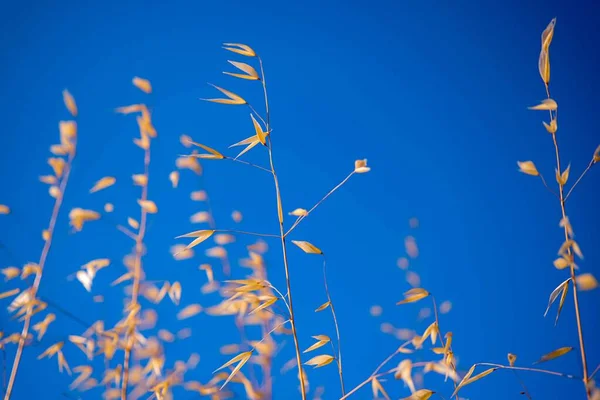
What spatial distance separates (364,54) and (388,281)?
2.20ft

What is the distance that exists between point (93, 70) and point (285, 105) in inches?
22.9

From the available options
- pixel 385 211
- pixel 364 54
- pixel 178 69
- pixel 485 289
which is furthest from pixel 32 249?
pixel 485 289

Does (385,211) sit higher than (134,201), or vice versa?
(134,201)

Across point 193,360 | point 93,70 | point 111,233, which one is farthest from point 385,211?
point 93,70

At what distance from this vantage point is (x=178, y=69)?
1.30 meters

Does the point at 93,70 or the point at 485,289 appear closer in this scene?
the point at 485,289

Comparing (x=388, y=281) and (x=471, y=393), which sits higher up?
(x=388, y=281)

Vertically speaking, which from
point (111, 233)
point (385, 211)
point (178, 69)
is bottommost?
point (385, 211)

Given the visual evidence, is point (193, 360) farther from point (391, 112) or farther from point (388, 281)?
point (391, 112)

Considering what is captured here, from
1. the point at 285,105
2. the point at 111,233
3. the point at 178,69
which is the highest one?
the point at 178,69

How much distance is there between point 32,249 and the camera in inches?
48.8

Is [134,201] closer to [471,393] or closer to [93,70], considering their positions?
[93,70]

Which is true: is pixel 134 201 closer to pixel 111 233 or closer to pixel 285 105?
pixel 111 233

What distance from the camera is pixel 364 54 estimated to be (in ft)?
4.25
